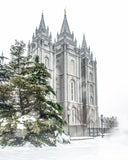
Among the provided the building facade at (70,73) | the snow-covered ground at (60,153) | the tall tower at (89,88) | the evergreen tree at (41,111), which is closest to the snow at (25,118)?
the evergreen tree at (41,111)

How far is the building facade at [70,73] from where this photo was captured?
3906cm

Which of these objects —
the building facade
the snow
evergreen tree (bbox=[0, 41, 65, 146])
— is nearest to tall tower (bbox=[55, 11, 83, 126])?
the building facade

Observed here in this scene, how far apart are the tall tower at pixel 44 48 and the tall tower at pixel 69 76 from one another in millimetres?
3011

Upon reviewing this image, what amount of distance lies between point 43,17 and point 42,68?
120ft

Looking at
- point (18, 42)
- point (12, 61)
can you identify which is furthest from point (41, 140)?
point (18, 42)

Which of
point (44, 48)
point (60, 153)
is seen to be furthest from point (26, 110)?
point (44, 48)

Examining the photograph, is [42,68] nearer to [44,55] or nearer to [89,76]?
[44,55]

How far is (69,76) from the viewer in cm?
4194

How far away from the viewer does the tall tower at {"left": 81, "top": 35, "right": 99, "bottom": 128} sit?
44659 mm

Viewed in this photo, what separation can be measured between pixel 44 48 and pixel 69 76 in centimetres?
884

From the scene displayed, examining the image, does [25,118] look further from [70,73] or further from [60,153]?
[70,73]

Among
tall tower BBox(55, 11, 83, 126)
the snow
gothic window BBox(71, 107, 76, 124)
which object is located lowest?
gothic window BBox(71, 107, 76, 124)

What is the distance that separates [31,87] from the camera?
948 centimetres

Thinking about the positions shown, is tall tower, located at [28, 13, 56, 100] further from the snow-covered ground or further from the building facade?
the snow-covered ground
